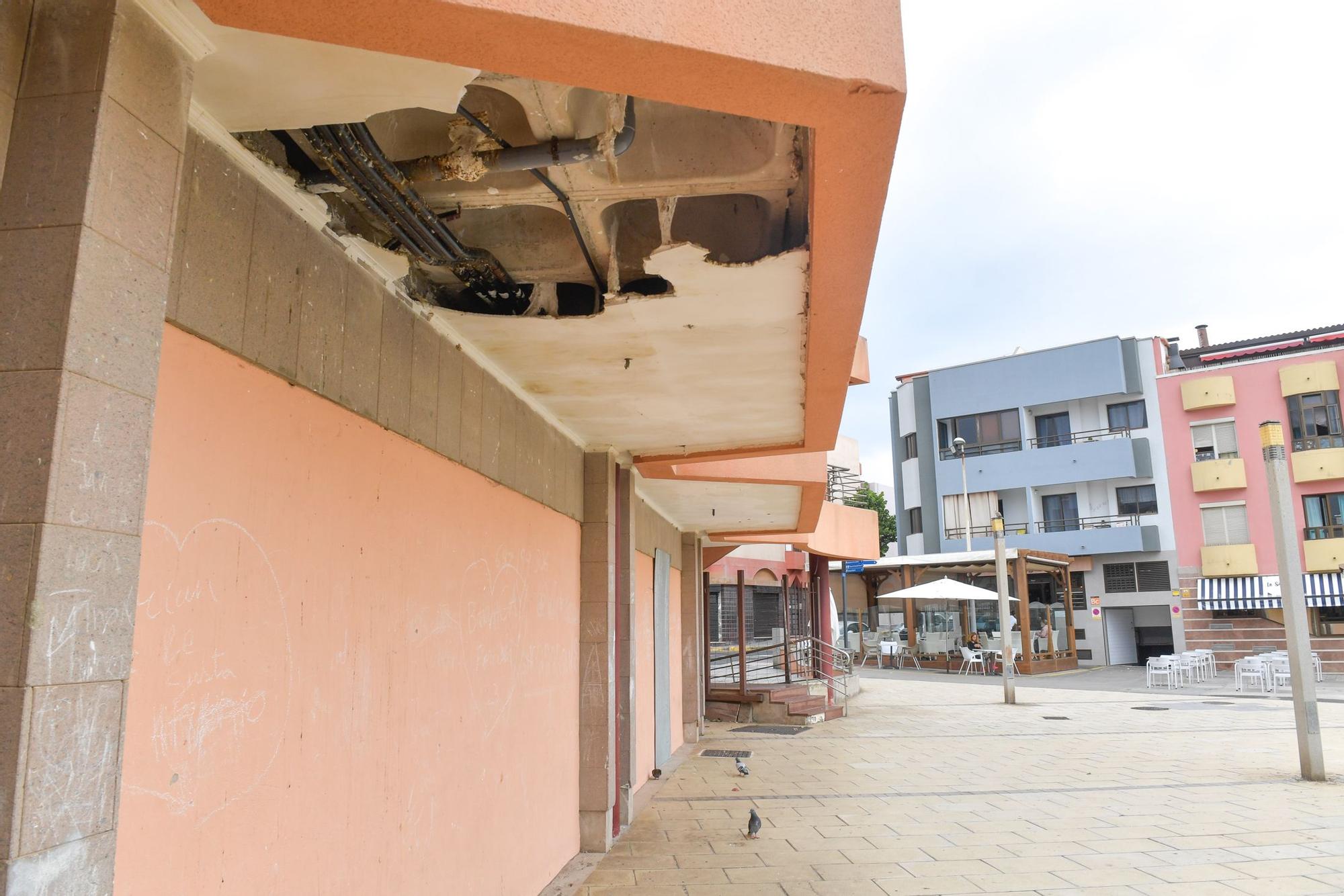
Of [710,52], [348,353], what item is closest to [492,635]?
[348,353]

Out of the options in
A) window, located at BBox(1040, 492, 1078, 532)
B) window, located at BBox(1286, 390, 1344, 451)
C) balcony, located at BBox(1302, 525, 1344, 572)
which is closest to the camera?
balcony, located at BBox(1302, 525, 1344, 572)

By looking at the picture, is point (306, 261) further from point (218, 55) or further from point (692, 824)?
point (692, 824)

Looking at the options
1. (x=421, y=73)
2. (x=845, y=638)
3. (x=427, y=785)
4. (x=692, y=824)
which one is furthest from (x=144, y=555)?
(x=845, y=638)

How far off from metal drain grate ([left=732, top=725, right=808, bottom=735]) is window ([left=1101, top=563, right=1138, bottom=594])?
69.2 ft

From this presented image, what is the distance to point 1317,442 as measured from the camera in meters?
27.2

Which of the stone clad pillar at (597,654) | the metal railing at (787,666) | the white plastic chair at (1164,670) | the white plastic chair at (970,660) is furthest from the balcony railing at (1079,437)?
the stone clad pillar at (597,654)

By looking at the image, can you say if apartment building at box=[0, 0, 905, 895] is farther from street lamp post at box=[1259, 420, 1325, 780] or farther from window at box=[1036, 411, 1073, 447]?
window at box=[1036, 411, 1073, 447]

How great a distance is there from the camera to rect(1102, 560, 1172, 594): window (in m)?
29.5

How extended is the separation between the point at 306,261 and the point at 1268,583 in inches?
1201

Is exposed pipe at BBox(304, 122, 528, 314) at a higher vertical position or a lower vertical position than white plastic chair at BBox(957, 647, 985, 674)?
higher

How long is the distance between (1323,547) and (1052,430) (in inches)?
369

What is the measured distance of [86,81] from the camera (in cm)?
182

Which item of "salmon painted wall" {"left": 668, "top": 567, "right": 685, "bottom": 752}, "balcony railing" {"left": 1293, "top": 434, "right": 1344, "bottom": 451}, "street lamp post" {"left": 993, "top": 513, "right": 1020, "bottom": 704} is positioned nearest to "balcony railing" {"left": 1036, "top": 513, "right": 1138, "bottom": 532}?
"balcony railing" {"left": 1293, "top": 434, "right": 1344, "bottom": 451}

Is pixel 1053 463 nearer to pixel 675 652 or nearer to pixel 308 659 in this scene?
pixel 675 652
